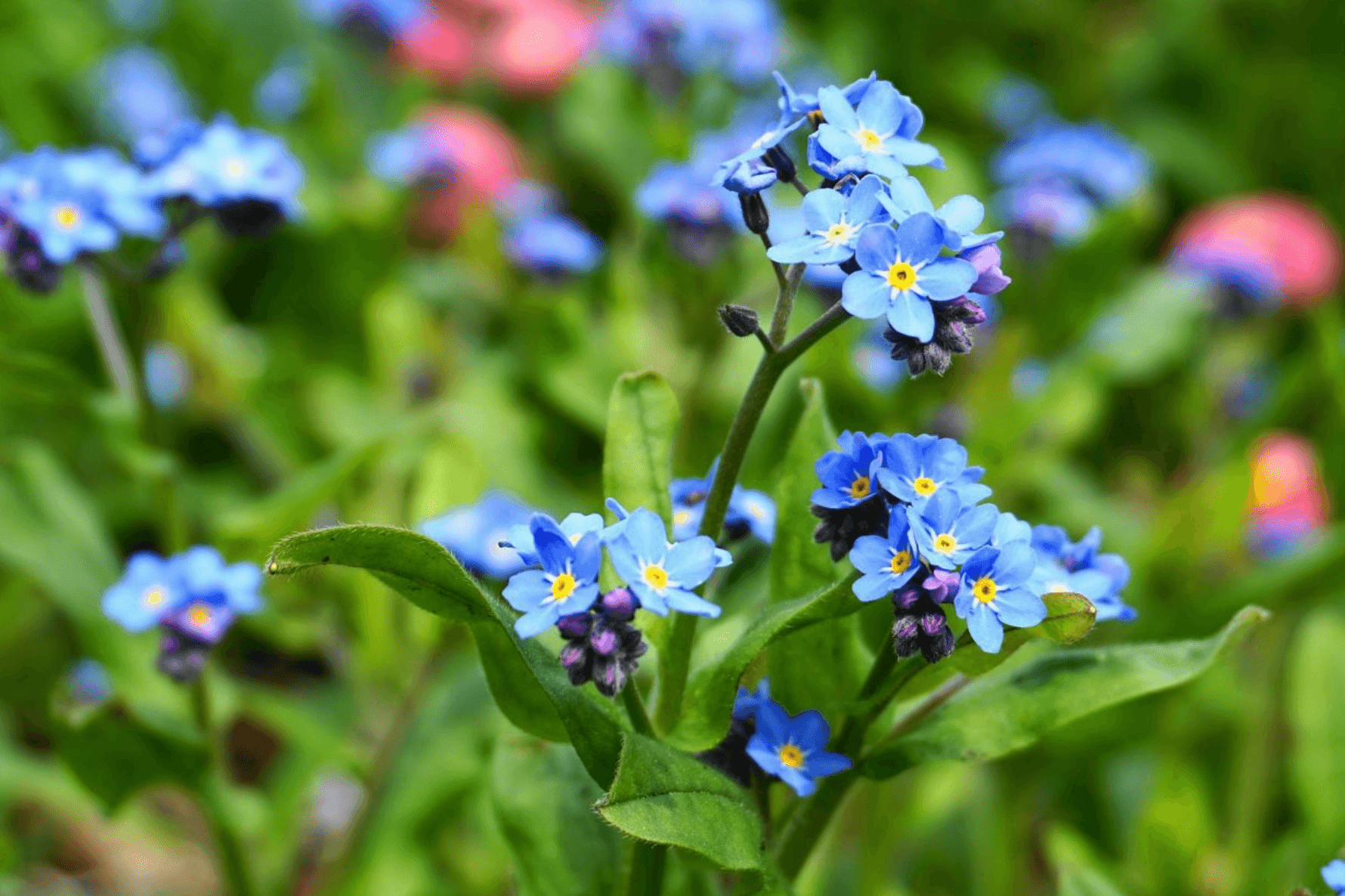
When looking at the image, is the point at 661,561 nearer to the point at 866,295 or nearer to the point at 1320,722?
the point at 866,295

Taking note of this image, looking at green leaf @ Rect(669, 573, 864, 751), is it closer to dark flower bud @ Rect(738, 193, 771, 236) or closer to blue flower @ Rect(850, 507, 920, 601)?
blue flower @ Rect(850, 507, 920, 601)

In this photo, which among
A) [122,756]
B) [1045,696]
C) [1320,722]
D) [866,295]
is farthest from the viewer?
[1320,722]

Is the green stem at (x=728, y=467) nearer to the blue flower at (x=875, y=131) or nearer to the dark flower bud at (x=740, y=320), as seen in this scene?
the dark flower bud at (x=740, y=320)

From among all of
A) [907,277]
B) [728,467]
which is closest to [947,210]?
[907,277]

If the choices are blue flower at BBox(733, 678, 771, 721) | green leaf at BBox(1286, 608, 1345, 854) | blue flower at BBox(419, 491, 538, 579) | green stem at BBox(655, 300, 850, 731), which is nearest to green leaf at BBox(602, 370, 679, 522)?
green stem at BBox(655, 300, 850, 731)

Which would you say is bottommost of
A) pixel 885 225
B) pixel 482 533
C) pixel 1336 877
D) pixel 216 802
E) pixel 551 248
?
pixel 1336 877

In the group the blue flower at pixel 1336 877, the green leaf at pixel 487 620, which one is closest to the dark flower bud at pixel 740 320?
the green leaf at pixel 487 620
